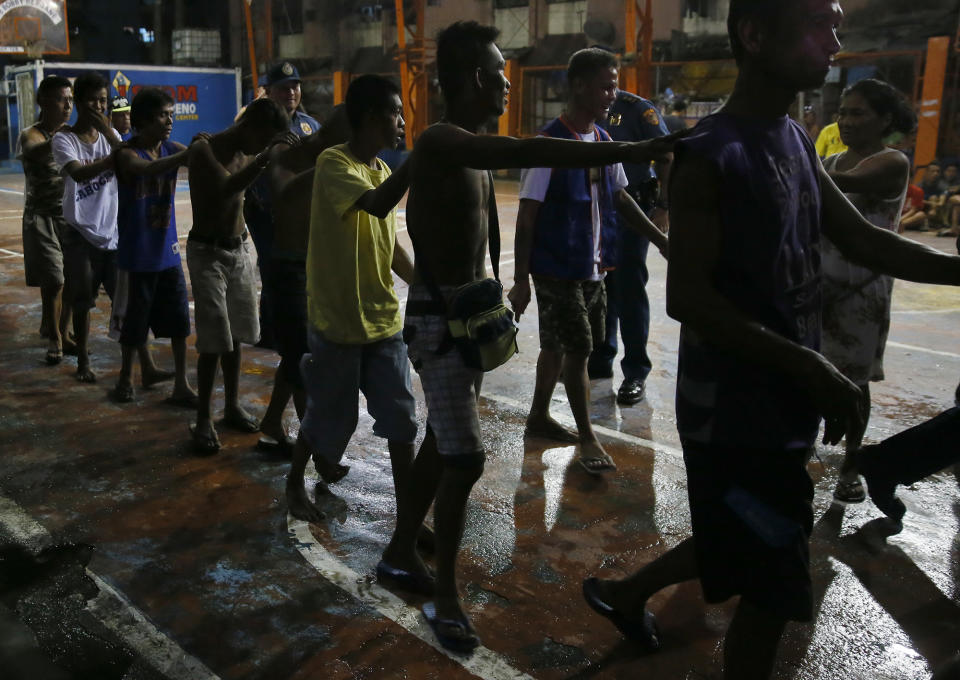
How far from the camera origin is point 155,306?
5.44 metres

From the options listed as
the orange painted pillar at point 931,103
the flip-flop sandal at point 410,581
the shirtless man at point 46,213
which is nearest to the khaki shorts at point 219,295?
the flip-flop sandal at point 410,581

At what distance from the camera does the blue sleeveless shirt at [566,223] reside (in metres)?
4.57

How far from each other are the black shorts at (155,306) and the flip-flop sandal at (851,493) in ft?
12.4

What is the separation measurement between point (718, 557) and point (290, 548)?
6.55ft

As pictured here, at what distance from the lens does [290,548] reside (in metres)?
3.61

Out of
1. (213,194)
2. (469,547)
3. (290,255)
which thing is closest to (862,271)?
(469,547)

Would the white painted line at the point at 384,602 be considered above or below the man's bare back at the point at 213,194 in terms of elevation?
below

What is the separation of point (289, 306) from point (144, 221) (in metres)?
1.46

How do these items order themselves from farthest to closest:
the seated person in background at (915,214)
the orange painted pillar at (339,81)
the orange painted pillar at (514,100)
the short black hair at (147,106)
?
the orange painted pillar at (339,81), the orange painted pillar at (514,100), the seated person in background at (915,214), the short black hair at (147,106)

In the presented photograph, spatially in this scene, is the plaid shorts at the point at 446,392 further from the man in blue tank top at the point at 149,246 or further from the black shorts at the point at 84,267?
the black shorts at the point at 84,267

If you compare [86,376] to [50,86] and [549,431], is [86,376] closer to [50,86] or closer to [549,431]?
[50,86]

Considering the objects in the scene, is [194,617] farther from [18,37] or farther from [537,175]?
[18,37]

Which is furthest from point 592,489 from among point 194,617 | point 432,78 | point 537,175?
point 432,78

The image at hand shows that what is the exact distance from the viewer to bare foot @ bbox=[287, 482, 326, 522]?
3.85 meters
